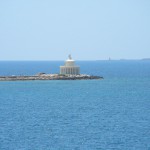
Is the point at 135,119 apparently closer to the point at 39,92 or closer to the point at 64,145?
the point at 64,145

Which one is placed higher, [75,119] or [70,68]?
[70,68]

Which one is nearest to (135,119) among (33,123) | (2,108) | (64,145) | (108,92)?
(33,123)

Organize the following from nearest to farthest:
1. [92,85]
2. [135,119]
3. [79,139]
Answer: [79,139], [135,119], [92,85]

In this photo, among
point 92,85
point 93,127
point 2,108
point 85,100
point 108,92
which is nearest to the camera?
point 93,127

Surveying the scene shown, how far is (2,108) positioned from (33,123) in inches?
555

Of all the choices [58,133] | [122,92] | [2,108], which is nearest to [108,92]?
[122,92]

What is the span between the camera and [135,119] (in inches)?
2276

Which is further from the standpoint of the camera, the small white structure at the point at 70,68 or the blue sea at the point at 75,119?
the small white structure at the point at 70,68

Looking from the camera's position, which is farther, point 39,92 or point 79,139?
point 39,92

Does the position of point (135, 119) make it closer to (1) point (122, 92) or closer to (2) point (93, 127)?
(2) point (93, 127)

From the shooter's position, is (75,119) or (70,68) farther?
(70,68)

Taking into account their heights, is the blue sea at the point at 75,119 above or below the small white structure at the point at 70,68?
below

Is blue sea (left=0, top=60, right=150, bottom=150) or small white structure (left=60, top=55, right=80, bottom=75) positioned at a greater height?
small white structure (left=60, top=55, right=80, bottom=75)

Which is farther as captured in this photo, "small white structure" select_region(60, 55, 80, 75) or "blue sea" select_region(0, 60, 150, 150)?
"small white structure" select_region(60, 55, 80, 75)
